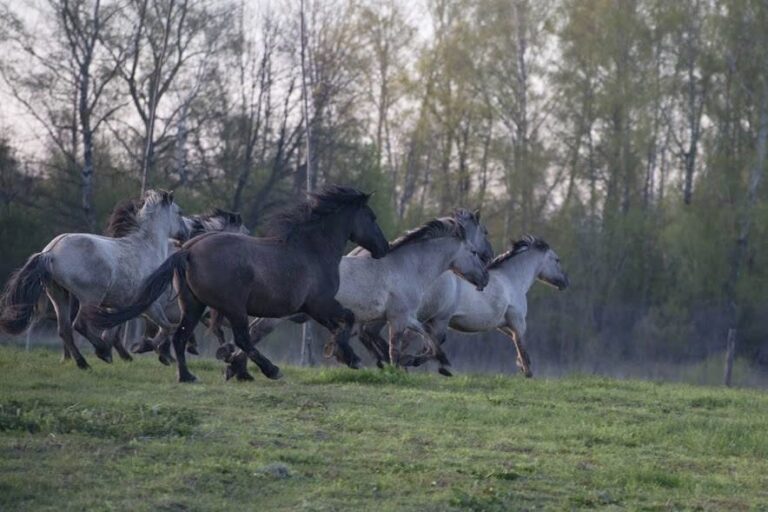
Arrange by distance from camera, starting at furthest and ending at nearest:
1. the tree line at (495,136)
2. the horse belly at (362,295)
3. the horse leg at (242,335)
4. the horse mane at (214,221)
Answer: the tree line at (495,136) → the horse mane at (214,221) → the horse belly at (362,295) → the horse leg at (242,335)

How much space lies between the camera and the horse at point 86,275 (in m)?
13.7

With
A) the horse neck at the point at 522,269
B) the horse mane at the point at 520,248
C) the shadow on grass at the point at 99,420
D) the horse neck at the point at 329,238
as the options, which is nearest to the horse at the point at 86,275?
the horse neck at the point at 329,238

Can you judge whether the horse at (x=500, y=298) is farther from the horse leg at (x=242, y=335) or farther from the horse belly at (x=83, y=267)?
the horse belly at (x=83, y=267)

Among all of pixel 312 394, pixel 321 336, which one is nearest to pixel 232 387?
pixel 312 394

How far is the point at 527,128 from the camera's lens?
3950 centimetres

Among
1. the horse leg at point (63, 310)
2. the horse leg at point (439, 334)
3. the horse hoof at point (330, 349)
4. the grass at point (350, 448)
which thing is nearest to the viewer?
the grass at point (350, 448)

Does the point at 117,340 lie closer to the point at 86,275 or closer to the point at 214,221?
the point at 214,221

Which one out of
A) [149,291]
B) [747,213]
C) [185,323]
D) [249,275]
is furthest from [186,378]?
[747,213]

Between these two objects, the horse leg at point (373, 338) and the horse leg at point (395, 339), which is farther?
the horse leg at point (373, 338)

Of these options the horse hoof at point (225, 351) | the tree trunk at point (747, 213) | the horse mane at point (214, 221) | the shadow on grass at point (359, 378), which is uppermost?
the tree trunk at point (747, 213)

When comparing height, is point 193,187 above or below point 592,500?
above

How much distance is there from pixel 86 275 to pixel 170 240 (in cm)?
329

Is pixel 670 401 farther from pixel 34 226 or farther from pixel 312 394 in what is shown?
pixel 34 226

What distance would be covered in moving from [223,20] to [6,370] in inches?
827
